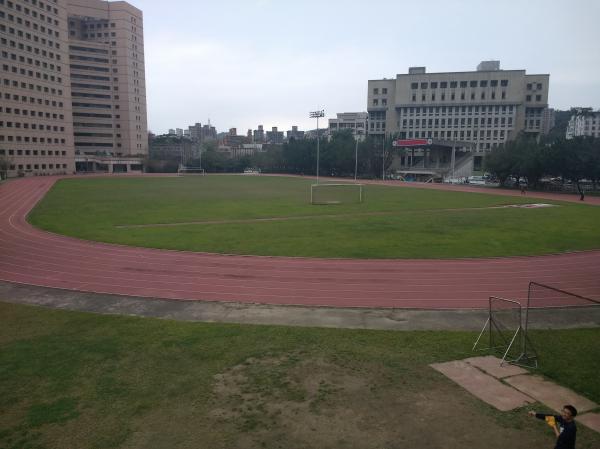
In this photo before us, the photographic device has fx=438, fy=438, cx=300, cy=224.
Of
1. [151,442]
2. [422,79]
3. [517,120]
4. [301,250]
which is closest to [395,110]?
[422,79]

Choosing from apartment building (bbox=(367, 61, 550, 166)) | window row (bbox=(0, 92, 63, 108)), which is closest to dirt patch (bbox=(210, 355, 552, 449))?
window row (bbox=(0, 92, 63, 108))

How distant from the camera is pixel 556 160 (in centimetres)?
5647

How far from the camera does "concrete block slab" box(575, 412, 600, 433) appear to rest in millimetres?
7680

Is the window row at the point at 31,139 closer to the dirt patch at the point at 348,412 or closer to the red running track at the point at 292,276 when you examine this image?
the red running track at the point at 292,276

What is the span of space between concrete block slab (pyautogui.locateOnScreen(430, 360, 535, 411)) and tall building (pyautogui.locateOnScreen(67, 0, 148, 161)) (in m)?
132

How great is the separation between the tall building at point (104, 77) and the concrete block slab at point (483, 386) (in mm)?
132022

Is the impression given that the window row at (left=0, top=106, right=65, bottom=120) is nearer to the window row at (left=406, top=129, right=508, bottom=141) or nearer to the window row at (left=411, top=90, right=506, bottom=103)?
the window row at (left=411, top=90, right=506, bottom=103)

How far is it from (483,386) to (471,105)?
368 feet

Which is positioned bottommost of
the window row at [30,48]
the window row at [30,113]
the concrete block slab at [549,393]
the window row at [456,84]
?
the concrete block slab at [549,393]

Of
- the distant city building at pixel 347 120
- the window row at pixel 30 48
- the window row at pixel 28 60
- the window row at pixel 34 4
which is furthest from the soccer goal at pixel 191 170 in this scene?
the distant city building at pixel 347 120

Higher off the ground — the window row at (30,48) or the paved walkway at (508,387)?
the window row at (30,48)

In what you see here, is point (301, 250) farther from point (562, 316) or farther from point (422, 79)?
point (422, 79)

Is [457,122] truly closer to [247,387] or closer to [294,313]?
[294,313]

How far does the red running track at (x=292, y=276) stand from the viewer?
594 inches
